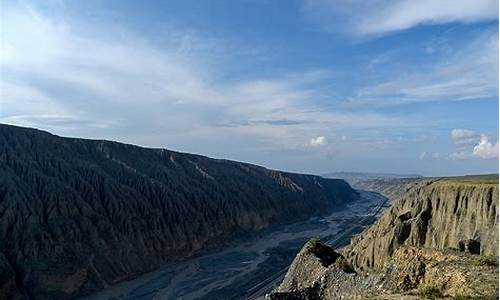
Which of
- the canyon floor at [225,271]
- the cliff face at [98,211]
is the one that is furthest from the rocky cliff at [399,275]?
the cliff face at [98,211]

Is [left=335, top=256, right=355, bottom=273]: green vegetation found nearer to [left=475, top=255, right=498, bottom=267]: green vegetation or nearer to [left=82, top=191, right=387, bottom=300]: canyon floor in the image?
[left=475, top=255, right=498, bottom=267]: green vegetation

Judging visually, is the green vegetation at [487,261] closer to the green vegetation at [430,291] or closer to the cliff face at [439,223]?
the green vegetation at [430,291]

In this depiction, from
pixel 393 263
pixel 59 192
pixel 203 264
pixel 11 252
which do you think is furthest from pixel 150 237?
pixel 393 263

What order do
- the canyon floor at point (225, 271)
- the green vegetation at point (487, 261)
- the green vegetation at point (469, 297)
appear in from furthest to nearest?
the canyon floor at point (225, 271) → the green vegetation at point (487, 261) → the green vegetation at point (469, 297)

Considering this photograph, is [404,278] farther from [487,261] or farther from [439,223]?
[439,223]

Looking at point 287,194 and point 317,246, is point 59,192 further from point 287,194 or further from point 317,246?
point 287,194
